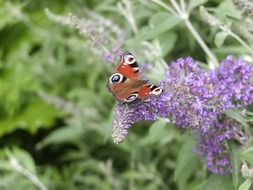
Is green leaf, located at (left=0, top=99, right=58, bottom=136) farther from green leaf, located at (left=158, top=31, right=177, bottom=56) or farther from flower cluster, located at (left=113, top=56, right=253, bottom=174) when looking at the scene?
flower cluster, located at (left=113, top=56, right=253, bottom=174)

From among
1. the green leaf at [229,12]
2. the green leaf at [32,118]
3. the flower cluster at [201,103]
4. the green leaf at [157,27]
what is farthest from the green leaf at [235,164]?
the green leaf at [32,118]

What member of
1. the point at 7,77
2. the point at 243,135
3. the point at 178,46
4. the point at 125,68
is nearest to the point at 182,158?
the point at 243,135

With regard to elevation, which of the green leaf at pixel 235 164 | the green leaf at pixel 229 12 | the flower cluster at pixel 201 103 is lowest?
the green leaf at pixel 235 164

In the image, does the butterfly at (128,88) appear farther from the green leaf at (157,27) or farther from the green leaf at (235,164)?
the green leaf at (157,27)

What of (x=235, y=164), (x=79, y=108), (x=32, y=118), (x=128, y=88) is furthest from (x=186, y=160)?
(x=32, y=118)

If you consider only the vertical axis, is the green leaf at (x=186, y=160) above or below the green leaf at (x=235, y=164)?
above

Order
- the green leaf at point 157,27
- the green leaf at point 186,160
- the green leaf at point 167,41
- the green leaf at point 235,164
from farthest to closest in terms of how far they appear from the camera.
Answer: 1. the green leaf at point 167,41
2. the green leaf at point 157,27
3. the green leaf at point 186,160
4. the green leaf at point 235,164
